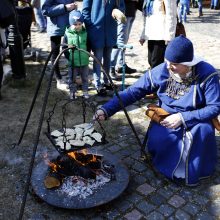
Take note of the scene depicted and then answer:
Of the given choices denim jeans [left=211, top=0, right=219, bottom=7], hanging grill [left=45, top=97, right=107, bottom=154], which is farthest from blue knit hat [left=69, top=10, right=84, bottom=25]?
denim jeans [left=211, top=0, right=219, bottom=7]

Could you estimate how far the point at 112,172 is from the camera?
12.1 feet

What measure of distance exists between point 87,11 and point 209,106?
2690mm

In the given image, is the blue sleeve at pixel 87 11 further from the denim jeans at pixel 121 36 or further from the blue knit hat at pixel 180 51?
the blue knit hat at pixel 180 51

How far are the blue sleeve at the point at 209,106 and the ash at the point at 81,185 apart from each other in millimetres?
1065

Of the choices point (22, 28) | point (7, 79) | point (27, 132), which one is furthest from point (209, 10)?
point (27, 132)

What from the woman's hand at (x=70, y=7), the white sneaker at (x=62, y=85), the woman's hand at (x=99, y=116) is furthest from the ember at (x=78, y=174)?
the woman's hand at (x=70, y=7)

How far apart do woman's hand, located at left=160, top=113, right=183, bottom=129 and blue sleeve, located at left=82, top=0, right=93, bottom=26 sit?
242cm

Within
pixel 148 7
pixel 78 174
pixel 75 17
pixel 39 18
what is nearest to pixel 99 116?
pixel 78 174

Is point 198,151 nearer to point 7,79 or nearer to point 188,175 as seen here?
point 188,175

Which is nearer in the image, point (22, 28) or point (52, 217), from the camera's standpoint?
point (52, 217)

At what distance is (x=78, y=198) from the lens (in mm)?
3352

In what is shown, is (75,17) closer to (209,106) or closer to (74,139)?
(74,139)

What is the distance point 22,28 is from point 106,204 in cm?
515

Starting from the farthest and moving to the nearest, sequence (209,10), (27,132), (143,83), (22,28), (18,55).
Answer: (209,10)
(22,28)
(18,55)
(27,132)
(143,83)
